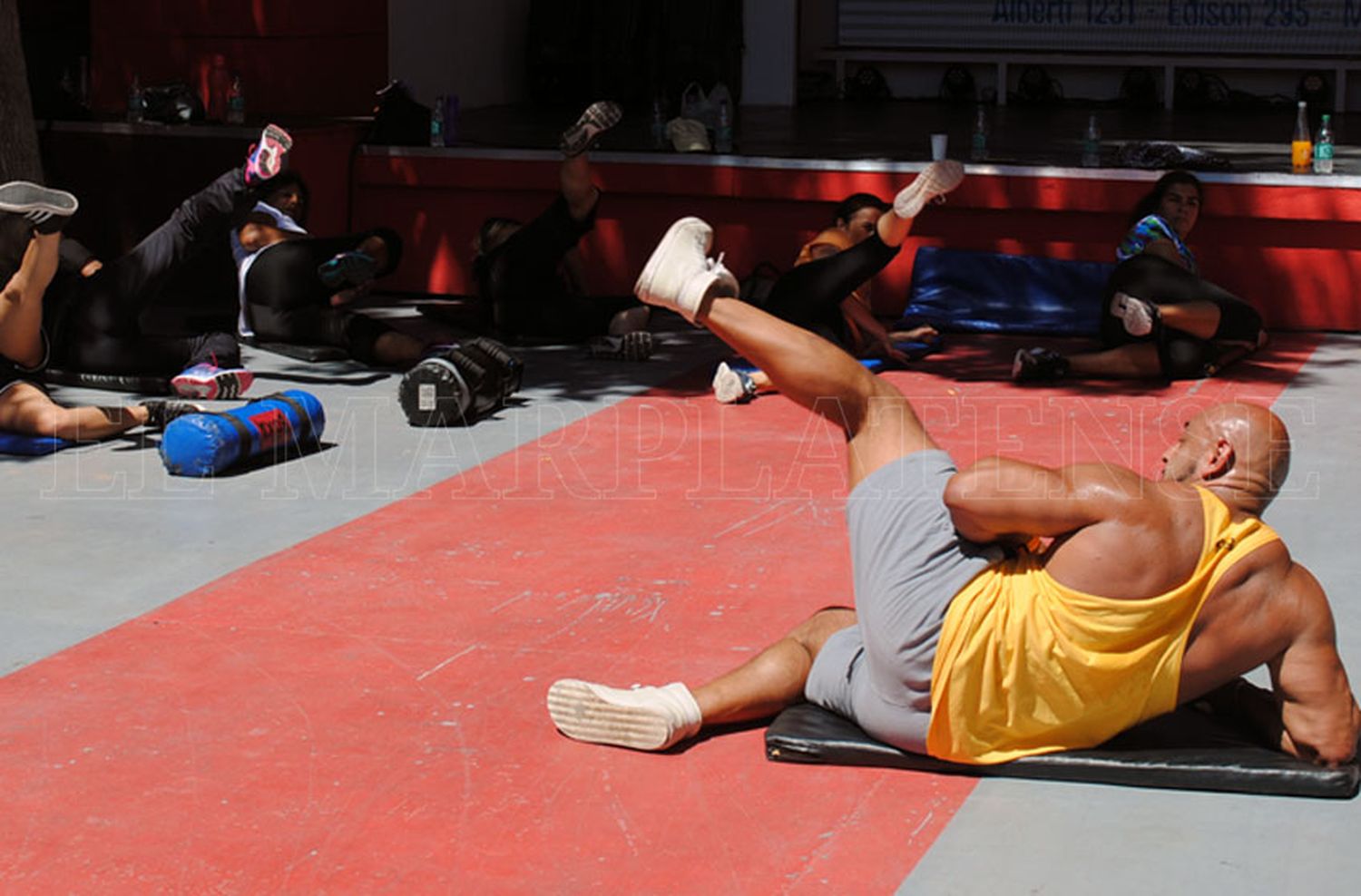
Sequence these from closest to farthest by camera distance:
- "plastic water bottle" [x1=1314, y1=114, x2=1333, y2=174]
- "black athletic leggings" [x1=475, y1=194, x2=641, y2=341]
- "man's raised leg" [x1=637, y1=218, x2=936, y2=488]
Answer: "man's raised leg" [x1=637, y1=218, x2=936, y2=488] → "black athletic leggings" [x1=475, y1=194, x2=641, y2=341] → "plastic water bottle" [x1=1314, y1=114, x2=1333, y2=174]

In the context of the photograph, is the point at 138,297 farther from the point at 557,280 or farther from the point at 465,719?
the point at 465,719

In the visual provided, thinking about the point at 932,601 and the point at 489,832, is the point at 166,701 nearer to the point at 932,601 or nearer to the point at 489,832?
the point at 489,832

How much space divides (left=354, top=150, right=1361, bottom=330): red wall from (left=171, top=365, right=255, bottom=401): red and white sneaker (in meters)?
3.55

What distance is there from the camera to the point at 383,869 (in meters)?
3.78

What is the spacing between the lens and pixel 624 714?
14.5 feet

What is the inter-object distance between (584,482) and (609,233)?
461 centimetres

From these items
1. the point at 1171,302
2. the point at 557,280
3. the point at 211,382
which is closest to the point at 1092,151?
the point at 1171,302

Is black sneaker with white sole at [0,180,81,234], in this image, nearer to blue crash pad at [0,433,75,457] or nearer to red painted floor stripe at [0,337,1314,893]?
blue crash pad at [0,433,75,457]

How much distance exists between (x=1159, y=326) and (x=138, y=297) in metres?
5.10

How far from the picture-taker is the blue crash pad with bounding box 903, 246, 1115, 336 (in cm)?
1043

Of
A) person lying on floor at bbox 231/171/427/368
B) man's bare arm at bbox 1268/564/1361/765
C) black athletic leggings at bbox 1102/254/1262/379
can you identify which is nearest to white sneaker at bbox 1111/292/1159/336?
black athletic leggings at bbox 1102/254/1262/379

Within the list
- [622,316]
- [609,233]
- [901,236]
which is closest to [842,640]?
[901,236]

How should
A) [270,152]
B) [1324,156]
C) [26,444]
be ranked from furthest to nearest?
[1324,156]
[270,152]
[26,444]

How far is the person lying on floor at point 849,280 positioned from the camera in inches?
312
